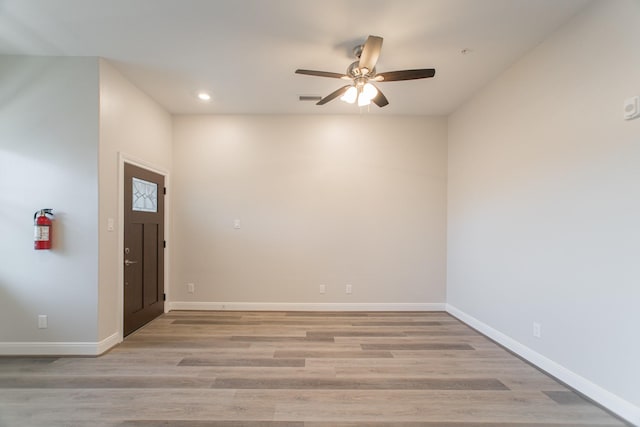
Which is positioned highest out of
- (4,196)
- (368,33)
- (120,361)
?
(368,33)

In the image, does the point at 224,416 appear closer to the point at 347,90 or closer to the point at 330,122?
the point at 347,90

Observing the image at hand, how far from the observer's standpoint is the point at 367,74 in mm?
2469

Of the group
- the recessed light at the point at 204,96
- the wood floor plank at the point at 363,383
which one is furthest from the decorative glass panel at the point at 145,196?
the wood floor plank at the point at 363,383

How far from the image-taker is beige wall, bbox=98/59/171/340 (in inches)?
109

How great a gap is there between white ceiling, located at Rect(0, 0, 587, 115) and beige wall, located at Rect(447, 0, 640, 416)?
1.27ft

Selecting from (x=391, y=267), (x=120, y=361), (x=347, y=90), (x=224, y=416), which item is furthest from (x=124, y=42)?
(x=391, y=267)

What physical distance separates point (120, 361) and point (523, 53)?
15.7 ft

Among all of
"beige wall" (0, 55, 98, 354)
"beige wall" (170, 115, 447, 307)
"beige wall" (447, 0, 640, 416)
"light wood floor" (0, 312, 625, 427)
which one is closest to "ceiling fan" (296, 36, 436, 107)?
"beige wall" (447, 0, 640, 416)

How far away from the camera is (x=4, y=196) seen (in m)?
2.67

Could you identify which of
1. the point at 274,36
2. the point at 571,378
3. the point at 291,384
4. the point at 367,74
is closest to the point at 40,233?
the point at 291,384

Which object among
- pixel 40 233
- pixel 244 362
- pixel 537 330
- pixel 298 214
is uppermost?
pixel 298 214

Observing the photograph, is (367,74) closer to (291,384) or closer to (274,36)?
(274,36)

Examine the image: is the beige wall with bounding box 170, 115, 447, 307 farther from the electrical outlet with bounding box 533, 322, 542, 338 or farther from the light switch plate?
the light switch plate

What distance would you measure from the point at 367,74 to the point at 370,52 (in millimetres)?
303
